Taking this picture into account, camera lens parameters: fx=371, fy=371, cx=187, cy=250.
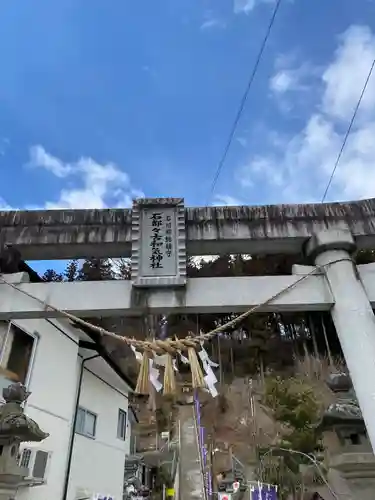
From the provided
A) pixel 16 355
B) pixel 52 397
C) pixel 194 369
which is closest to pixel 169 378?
pixel 194 369

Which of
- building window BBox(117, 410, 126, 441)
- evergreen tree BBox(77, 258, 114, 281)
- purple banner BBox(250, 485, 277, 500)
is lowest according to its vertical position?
purple banner BBox(250, 485, 277, 500)

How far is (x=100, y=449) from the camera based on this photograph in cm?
980

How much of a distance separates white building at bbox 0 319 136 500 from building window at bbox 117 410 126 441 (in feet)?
0.68

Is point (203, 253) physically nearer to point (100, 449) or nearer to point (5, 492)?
point (5, 492)

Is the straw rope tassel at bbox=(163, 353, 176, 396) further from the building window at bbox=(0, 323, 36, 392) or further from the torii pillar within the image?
the building window at bbox=(0, 323, 36, 392)

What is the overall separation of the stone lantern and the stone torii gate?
167 centimetres

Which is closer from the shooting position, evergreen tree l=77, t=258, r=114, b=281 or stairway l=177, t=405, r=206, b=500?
evergreen tree l=77, t=258, r=114, b=281

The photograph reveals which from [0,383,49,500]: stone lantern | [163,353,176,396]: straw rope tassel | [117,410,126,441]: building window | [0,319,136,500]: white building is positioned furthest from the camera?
[117,410,126,441]: building window

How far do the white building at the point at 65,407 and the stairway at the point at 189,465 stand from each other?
28.1 ft

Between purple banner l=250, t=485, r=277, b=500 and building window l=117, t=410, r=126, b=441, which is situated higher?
building window l=117, t=410, r=126, b=441

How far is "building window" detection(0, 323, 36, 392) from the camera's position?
20.7 ft

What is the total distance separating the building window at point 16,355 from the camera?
20.7 feet

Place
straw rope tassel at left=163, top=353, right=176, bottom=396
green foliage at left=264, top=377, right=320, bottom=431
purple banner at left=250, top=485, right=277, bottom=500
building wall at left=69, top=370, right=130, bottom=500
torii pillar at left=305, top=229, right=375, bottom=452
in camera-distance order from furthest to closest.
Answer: green foliage at left=264, top=377, right=320, bottom=431 → purple banner at left=250, top=485, right=277, bottom=500 → building wall at left=69, top=370, right=130, bottom=500 → straw rope tassel at left=163, top=353, right=176, bottom=396 → torii pillar at left=305, top=229, right=375, bottom=452

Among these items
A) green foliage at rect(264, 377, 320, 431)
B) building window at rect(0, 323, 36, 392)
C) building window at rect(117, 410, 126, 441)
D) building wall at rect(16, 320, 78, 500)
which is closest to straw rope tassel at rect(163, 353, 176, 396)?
building window at rect(0, 323, 36, 392)
